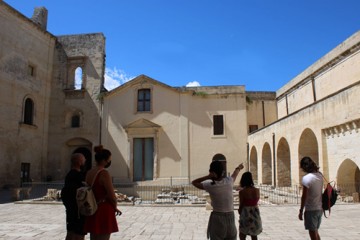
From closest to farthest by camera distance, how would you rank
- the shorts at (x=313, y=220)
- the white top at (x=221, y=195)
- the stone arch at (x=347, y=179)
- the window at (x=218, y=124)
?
1. the white top at (x=221, y=195)
2. the shorts at (x=313, y=220)
3. the stone arch at (x=347, y=179)
4. the window at (x=218, y=124)

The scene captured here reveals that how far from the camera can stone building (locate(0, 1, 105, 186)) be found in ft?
78.3

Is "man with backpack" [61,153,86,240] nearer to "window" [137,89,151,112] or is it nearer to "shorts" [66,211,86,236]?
A: "shorts" [66,211,86,236]

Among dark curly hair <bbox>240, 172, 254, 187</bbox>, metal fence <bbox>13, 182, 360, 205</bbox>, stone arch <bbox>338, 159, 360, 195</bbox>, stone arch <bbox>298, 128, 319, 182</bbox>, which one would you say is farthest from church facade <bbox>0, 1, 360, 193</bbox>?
dark curly hair <bbox>240, 172, 254, 187</bbox>

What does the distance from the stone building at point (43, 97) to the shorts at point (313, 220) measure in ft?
71.5

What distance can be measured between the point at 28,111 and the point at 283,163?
1828cm

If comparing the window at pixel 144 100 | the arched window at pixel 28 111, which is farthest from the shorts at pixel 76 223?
the arched window at pixel 28 111

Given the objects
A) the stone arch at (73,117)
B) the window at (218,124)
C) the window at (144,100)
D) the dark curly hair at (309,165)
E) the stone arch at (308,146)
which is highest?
the window at (144,100)

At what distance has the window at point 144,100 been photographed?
27.5 metres

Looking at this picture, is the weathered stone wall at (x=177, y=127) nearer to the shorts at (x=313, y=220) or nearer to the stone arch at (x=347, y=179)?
the stone arch at (x=347, y=179)

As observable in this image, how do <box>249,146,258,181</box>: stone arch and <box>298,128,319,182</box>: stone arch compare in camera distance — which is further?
<box>249,146,258,181</box>: stone arch

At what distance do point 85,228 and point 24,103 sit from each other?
913 inches

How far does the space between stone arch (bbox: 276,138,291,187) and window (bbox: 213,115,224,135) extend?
5.93m

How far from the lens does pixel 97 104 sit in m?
28.2

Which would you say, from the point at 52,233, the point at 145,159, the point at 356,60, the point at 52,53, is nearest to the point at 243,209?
the point at 52,233
